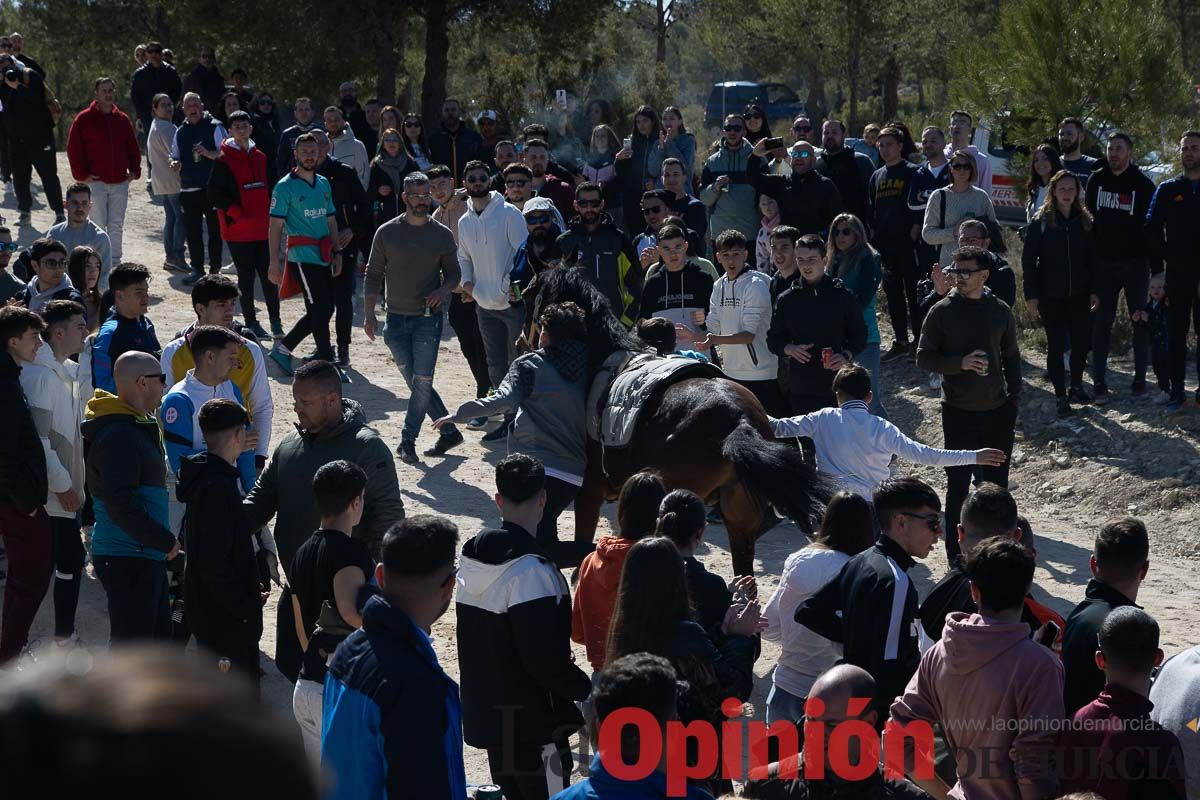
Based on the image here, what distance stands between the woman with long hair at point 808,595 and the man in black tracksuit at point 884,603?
255 mm

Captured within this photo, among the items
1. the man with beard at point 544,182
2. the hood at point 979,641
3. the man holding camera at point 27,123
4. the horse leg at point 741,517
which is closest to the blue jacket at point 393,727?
the hood at point 979,641

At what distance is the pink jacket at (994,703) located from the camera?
12.1ft

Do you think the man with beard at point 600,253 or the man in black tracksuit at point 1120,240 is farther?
the man in black tracksuit at point 1120,240

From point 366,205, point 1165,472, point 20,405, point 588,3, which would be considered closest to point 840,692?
point 20,405

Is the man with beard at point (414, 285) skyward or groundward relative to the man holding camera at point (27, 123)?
groundward

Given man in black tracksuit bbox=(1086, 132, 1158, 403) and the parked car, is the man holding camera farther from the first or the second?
the parked car

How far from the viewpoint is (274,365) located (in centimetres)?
1243

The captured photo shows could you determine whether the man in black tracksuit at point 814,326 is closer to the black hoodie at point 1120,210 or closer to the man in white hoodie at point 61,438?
the black hoodie at point 1120,210

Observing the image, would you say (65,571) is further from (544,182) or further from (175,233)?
(175,233)

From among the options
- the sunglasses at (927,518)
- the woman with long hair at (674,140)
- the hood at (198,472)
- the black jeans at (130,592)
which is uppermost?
the woman with long hair at (674,140)

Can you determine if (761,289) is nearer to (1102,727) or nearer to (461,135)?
(1102,727)

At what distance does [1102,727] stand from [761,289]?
5437 mm

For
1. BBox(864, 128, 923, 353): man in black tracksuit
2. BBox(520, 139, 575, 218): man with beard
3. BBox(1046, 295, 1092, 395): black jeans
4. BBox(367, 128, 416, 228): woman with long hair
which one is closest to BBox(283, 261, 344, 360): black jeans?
BBox(520, 139, 575, 218): man with beard

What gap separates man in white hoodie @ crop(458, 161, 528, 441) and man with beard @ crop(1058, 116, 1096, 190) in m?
4.69
